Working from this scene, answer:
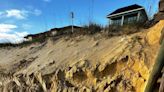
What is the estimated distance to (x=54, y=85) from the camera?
7387 millimetres

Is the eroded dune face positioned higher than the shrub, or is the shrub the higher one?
the shrub

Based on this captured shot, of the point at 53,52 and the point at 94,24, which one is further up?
the point at 94,24

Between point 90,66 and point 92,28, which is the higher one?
point 92,28

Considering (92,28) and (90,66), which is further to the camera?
(92,28)

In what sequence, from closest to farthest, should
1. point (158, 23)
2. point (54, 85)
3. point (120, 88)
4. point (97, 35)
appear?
point (120, 88)
point (158, 23)
point (54, 85)
point (97, 35)

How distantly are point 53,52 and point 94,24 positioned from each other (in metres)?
1.48

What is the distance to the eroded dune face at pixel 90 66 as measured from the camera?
6.04 meters

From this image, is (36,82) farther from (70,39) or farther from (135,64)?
(135,64)

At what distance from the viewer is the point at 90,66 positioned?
689 cm

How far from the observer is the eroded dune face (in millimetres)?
6038

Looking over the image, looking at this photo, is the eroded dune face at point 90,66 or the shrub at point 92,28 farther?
the shrub at point 92,28

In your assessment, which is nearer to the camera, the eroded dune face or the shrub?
the eroded dune face

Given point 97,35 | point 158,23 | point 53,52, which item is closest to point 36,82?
point 53,52

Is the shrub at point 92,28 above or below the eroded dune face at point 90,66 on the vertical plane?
above
